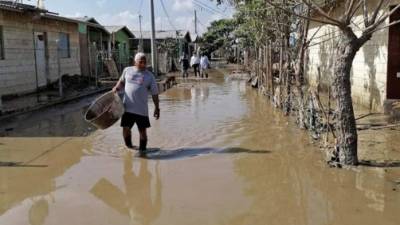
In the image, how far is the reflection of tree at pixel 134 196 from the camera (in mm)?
5637

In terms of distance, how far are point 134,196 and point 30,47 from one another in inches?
614

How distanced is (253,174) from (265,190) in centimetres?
80

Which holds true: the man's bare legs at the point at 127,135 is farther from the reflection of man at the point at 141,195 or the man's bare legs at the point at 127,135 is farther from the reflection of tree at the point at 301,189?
the reflection of tree at the point at 301,189

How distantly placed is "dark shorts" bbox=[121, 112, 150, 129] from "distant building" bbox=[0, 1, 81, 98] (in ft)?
32.2

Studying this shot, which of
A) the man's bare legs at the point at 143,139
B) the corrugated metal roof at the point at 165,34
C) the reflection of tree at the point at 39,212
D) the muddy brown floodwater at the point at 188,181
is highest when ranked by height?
the corrugated metal roof at the point at 165,34

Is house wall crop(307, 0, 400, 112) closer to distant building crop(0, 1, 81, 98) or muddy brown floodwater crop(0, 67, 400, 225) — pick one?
muddy brown floodwater crop(0, 67, 400, 225)

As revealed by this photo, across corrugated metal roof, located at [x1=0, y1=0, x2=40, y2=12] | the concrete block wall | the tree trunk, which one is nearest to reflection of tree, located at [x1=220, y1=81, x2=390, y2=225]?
the tree trunk

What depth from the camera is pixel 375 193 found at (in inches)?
240

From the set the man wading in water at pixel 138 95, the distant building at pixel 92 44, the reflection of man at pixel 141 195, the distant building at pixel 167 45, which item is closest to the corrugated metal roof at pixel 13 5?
the distant building at pixel 92 44

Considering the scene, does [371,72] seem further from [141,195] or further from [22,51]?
[22,51]

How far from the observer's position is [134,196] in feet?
20.7

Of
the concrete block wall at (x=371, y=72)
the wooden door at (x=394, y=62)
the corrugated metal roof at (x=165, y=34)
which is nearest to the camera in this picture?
the wooden door at (x=394, y=62)

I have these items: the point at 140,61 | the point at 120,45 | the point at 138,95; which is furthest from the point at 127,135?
the point at 120,45

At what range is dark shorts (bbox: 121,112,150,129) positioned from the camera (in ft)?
28.7
